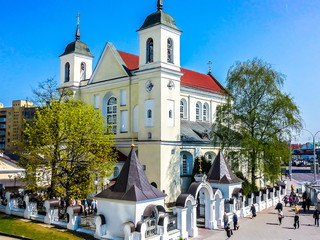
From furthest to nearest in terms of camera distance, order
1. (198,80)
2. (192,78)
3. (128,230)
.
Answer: (198,80) < (192,78) < (128,230)

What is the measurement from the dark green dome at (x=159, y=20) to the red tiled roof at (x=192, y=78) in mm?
5337

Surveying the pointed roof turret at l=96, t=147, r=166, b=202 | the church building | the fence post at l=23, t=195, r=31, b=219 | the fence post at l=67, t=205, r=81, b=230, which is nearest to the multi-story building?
the church building

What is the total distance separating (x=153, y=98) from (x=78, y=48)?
632 inches

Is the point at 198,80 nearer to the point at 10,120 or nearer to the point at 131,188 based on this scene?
the point at 131,188

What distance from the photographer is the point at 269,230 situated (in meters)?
21.4

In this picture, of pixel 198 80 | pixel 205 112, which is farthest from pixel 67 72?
pixel 205 112

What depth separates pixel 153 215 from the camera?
17.4 m

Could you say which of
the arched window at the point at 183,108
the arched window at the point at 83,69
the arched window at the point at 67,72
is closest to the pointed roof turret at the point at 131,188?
the arched window at the point at 183,108

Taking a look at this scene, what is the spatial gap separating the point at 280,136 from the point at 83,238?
65.0ft

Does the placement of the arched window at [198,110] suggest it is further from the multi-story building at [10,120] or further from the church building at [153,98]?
the multi-story building at [10,120]

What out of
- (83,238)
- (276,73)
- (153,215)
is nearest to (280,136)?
(276,73)

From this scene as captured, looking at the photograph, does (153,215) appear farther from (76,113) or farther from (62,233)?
(76,113)

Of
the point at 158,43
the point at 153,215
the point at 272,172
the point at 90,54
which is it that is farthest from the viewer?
the point at 90,54

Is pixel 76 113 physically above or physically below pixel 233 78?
below
